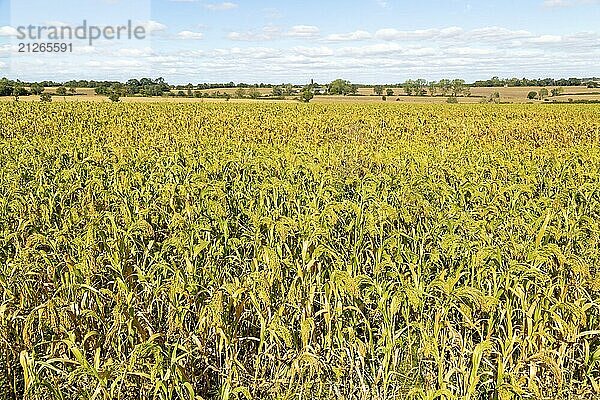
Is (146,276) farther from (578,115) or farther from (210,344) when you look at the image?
(578,115)

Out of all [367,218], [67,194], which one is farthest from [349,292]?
→ [67,194]

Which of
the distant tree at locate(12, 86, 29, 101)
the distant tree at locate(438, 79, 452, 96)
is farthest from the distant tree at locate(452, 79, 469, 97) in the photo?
the distant tree at locate(12, 86, 29, 101)

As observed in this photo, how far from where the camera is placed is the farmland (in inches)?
115

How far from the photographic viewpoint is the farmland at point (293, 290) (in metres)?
2.91

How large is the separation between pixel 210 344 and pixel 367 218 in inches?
81.2

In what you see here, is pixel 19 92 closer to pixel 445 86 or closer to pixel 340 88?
pixel 340 88

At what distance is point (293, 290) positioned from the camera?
12.0ft

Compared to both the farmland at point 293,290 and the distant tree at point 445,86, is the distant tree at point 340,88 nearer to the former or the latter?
the distant tree at point 445,86

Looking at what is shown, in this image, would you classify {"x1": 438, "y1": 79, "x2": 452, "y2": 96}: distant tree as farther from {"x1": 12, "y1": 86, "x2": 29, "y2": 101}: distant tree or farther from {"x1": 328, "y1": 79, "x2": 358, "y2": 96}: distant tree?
{"x1": 12, "y1": 86, "x2": 29, "y2": 101}: distant tree

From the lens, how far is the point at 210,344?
3441mm

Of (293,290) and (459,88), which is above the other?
(459,88)

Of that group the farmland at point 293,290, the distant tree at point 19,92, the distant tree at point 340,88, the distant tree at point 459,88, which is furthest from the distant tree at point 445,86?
the farmland at point 293,290

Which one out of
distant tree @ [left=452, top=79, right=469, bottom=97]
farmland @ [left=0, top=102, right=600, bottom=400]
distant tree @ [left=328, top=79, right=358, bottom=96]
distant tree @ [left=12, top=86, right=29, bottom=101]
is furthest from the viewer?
distant tree @ [left=452, top=79, right=469, bottom=97]

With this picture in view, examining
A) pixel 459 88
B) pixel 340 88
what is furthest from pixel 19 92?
pixel 459 88
